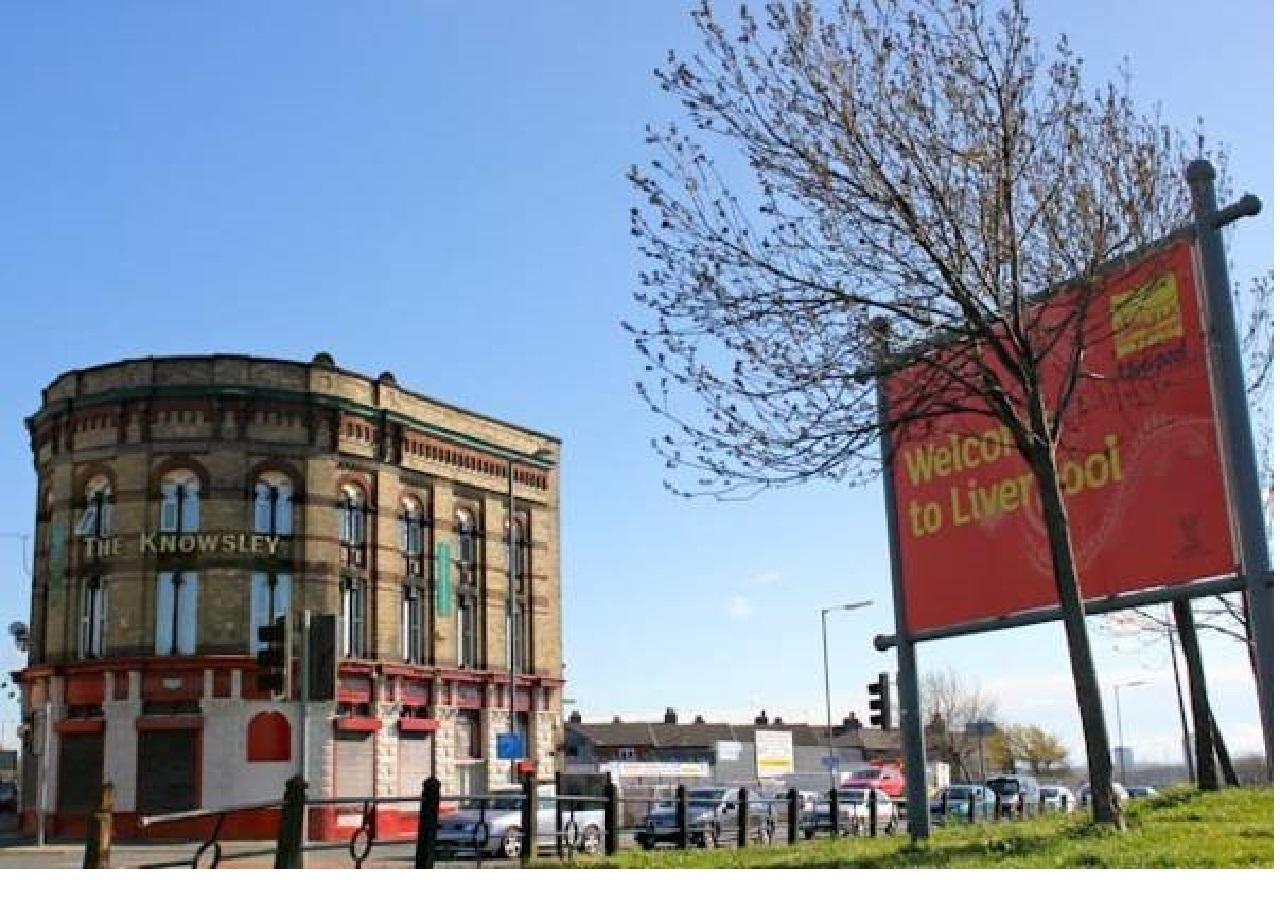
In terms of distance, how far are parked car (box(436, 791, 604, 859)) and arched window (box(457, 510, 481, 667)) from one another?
54.6 feet

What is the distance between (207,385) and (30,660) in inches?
371

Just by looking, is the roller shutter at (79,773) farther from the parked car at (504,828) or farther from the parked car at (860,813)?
the parked car at (860,813)

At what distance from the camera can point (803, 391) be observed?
45.2 ft

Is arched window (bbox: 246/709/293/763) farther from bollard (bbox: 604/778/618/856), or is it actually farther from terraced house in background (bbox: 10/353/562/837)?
bollard (bbox: 604/778/618/856)

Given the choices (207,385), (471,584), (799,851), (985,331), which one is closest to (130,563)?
(207,385)

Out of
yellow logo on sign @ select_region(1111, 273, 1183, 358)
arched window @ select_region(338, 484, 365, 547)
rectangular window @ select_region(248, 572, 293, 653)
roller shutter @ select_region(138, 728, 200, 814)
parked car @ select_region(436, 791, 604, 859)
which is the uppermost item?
arched window @ select_region(338, 484, 365, 547)

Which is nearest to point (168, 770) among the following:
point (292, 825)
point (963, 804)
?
point (963, 804)

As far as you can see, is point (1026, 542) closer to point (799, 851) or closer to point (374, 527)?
point (799, 851)

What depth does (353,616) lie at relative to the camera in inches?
1598

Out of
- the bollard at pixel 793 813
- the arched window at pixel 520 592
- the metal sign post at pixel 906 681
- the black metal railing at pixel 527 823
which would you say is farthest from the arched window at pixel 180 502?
the metal sign post at pixel 906 681

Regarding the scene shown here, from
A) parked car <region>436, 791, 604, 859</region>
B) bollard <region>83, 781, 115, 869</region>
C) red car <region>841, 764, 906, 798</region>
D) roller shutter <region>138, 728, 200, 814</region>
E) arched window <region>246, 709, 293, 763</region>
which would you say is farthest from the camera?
red car <region>841, 764, 906, 798</region>

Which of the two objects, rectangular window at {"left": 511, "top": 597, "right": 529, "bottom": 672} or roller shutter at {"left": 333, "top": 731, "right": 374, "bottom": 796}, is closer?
roller shutter at {"left": 333, "top": 731, "right": 374, "bottom": 796}

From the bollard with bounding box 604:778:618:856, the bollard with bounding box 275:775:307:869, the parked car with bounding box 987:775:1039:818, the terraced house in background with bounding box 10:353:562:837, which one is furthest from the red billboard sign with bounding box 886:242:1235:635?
the terraced house in background with bounding box 10:353:562:837

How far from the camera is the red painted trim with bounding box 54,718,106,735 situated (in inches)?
1481
